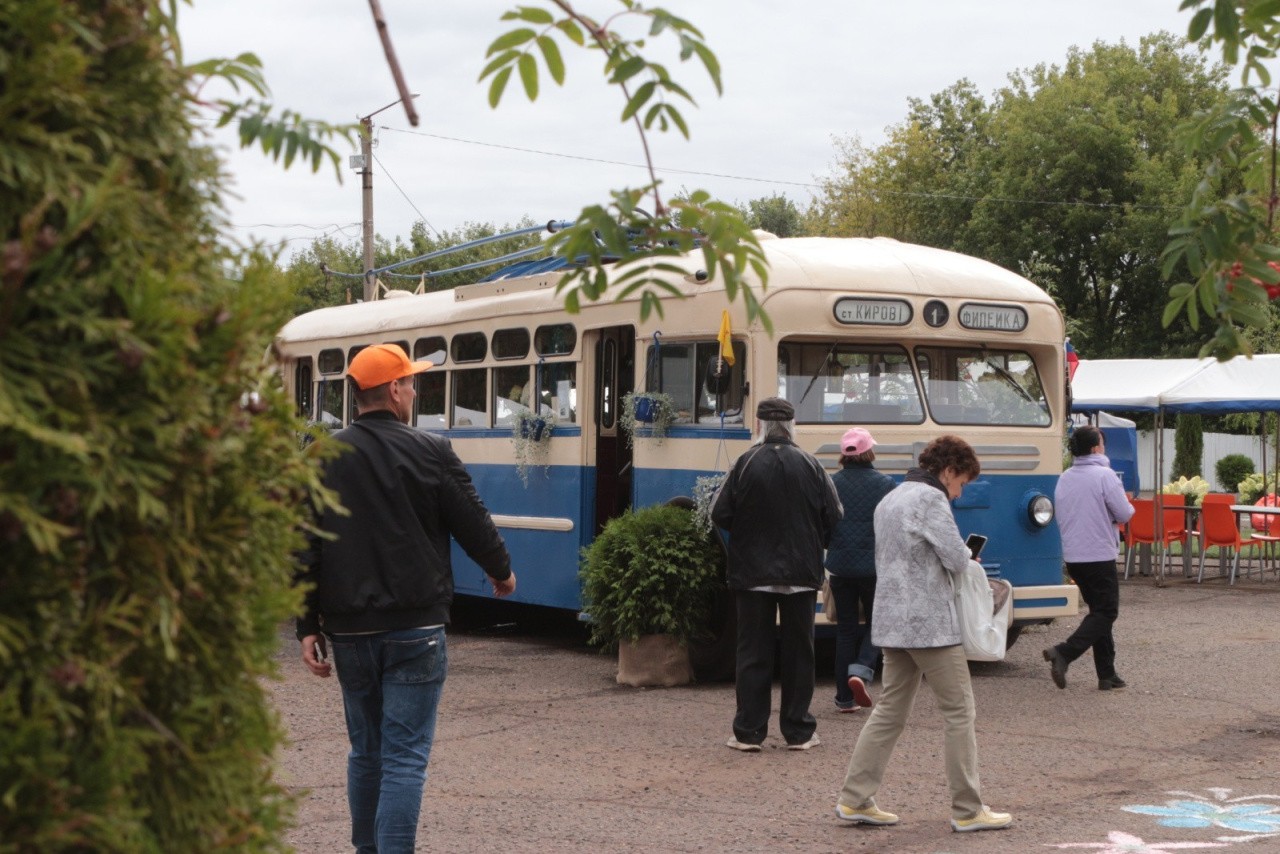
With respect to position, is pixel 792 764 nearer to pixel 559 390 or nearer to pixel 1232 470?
pixel 559 390

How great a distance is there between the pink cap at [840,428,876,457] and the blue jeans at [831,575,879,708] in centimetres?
77

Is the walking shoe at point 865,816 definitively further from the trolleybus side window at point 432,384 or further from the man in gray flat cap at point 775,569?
the trolleybus side window at point 432,384

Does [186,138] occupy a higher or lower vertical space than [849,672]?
higher

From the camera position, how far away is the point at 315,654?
Answer: 5879 mm

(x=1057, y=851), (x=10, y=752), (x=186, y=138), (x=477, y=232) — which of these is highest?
(x=477, y=232)

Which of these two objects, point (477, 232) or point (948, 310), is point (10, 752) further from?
point (477, 232)

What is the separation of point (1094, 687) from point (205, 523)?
9.67 meters

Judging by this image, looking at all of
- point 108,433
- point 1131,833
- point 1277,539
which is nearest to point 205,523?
point 108,433

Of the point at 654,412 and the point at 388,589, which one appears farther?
the point at 654,412

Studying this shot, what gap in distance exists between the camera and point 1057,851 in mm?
6742

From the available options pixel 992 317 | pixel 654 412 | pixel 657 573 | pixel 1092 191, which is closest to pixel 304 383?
pixel 654 412

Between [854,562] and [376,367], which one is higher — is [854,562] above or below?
below

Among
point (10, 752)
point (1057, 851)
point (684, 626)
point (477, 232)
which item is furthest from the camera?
point (477, 232)

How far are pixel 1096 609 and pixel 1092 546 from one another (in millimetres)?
405
